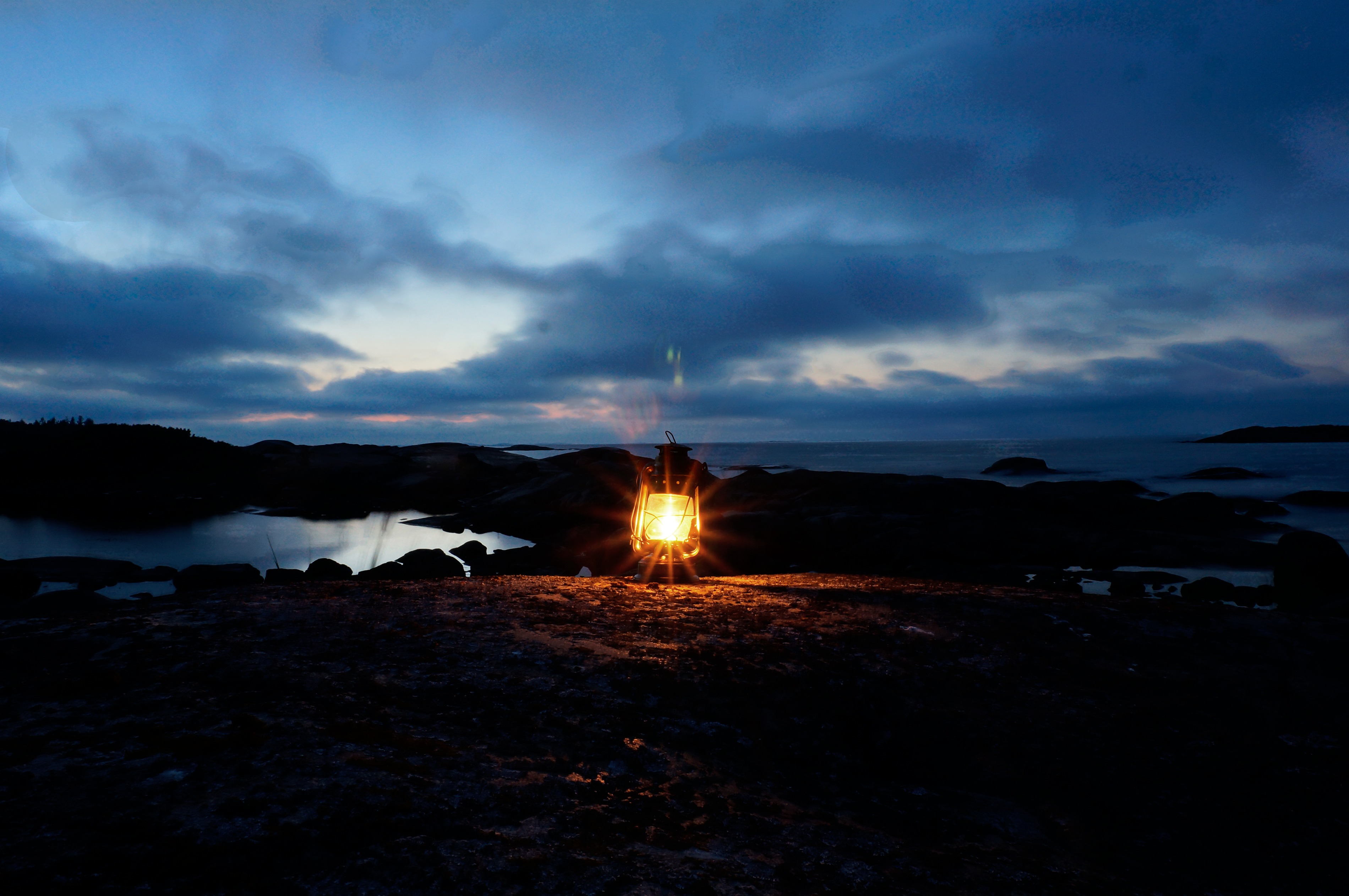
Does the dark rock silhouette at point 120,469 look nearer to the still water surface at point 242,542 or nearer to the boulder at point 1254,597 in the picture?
the still water surface at point 242,542

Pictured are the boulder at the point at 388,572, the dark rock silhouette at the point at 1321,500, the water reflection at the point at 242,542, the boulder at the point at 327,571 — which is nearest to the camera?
the boulder at the point at 388,572

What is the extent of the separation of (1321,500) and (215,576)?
55500mm

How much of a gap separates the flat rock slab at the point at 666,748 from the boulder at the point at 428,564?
22.6 feet

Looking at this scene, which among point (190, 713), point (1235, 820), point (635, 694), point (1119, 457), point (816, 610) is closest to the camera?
point (190, 713)

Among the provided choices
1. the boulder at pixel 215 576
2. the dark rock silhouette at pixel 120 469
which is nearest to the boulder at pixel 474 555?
the boulder at pixel 215 576

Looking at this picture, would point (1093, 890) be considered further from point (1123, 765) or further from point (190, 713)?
point (190, 713)

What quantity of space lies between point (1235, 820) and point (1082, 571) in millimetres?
16825

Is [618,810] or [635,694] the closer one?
[618,810]

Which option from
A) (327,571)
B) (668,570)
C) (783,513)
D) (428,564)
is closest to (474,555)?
(327,571)

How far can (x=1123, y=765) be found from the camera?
3922mm

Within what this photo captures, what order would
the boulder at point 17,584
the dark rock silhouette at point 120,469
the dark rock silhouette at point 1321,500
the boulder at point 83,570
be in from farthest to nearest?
the dark rock silhouette at point 120,469
the dark rock silhouette at point 1321,500
the boulder at point 83,570
the boulder at point 17,584

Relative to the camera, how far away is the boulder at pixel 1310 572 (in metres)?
12.6

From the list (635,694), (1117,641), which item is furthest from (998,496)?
(635,694)

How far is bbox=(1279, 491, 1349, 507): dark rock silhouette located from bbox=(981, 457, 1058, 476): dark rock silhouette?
78.2 feet
